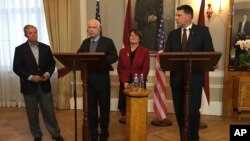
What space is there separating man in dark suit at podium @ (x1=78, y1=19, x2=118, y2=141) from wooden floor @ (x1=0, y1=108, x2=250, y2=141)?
16.8 inches

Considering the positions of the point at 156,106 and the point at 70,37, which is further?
the point at 70,37

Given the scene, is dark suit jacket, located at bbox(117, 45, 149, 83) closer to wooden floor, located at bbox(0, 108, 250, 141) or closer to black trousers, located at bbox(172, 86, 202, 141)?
black trousers, located at bbox(172, 86, 202, 141)

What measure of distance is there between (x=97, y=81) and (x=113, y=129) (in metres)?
1.10

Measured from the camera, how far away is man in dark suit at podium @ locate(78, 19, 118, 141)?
2.90 metres

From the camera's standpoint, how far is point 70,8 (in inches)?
185

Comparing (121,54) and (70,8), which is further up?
(70,8)

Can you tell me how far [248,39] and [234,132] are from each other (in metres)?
2.91

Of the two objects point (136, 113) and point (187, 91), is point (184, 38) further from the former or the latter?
point (136, 113)

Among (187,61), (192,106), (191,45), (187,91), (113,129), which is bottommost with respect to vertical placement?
(113,129)

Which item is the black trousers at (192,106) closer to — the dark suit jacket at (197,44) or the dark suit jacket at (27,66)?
the dark suit jacket at (197,44)

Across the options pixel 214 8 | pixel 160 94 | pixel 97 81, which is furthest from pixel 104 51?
pixel 214 8

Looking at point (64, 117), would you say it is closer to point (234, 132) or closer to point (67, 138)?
point (67, 138)

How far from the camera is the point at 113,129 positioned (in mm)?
3738

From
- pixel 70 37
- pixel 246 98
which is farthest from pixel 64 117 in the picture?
pixel 246 98
